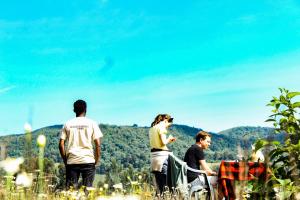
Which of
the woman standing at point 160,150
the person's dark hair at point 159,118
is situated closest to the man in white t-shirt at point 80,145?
the woman standing at point 160,150

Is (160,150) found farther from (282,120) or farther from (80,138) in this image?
(282,120)

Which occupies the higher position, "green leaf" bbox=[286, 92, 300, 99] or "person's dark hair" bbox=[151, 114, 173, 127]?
"person's dark hair" bbox=[151, 114, 173, 127]

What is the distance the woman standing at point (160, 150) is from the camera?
7.49 meters

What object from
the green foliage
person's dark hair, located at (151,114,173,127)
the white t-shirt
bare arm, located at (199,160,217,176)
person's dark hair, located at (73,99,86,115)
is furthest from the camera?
person's dark hair, located at (151,114,173,127)

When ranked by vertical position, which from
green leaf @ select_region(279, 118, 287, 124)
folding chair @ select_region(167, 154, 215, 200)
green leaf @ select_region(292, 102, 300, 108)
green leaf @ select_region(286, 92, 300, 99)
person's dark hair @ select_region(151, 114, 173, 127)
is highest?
person's dark hair @ select_region(151, 114, 173, 127)

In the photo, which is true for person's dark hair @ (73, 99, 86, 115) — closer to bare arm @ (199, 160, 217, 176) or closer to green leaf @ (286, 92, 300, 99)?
bare arm @ (199, 160, 217, 176)

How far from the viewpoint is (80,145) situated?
654 cm

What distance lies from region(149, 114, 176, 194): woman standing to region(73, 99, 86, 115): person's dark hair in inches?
54.7

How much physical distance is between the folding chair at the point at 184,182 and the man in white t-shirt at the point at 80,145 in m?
1.18

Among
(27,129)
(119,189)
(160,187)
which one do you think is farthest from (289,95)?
(160,187)

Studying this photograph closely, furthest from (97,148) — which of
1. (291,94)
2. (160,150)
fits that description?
(291,94)

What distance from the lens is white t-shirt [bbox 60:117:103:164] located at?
6.52m

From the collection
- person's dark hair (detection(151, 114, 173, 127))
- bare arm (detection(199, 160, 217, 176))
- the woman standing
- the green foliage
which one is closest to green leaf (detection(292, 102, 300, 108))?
the green foliage

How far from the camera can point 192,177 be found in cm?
693
